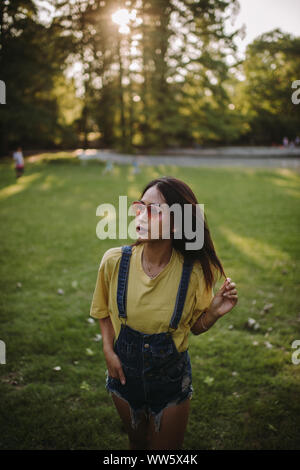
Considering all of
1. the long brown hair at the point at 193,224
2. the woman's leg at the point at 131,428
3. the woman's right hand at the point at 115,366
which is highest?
the long brown hair at the point at 193,224

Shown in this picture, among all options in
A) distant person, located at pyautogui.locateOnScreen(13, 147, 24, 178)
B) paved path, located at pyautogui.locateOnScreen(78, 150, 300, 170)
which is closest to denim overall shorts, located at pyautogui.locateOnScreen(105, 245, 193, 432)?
distant person, located at pyautogui.locateOnScreen(13, 147, 24, 178)

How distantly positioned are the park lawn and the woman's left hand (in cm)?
178

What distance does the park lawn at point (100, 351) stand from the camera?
286 centimetres

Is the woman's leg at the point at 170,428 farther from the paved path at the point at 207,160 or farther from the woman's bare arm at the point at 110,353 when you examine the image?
the paved path at the point at 207,160

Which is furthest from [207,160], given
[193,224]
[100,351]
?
[193,224]

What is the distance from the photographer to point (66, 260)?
6.63 m

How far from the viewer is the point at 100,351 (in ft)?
12.6

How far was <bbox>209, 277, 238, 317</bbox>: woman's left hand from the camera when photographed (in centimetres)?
174

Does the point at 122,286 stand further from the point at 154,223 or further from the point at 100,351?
the point at 100,351

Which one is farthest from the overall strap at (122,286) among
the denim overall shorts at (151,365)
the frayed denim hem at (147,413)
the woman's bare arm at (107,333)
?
the frayed denim hem at (147,413)

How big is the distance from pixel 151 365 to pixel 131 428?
576mm

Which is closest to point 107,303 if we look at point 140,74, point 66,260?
point 66,260

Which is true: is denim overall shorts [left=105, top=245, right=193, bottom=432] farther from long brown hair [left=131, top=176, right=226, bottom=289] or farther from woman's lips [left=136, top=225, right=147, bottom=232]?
woman's lips [left=136, top=225, right=147, bottom=232]
